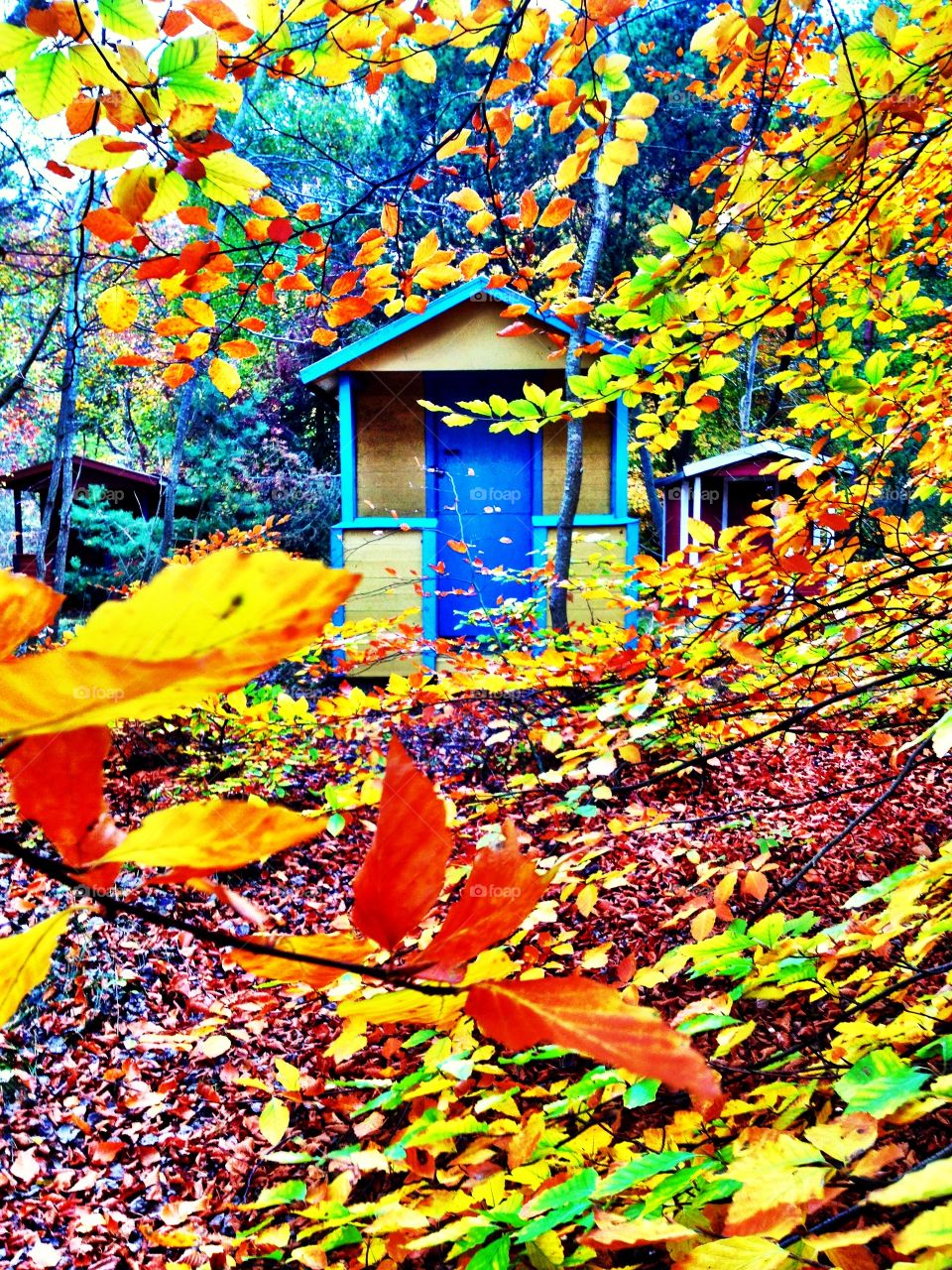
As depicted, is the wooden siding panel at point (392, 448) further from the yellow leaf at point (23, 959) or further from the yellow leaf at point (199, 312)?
the yellow leaf at point (23, 959)

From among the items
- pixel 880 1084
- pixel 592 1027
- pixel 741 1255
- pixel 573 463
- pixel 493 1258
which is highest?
pixel 573 463

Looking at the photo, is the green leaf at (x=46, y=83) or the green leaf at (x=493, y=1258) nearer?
the green leaf at (x=46, y=83)

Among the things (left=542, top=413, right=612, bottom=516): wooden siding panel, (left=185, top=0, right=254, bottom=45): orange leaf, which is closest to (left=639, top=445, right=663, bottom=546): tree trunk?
(left=542, top=413, right=612, bottom=516): wooden siding panel

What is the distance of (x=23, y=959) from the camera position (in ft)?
0.87

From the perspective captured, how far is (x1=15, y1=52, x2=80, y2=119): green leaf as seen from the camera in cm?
98

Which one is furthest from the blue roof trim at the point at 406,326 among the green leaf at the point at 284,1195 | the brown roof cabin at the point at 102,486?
the green leaf at the point at 284,1195

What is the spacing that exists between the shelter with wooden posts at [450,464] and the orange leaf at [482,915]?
7411mm

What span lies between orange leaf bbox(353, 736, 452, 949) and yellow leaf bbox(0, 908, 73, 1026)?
0.11 m

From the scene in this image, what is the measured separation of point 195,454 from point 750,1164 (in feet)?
48.4

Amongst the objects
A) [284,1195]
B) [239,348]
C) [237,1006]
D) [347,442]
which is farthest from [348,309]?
[347,442]

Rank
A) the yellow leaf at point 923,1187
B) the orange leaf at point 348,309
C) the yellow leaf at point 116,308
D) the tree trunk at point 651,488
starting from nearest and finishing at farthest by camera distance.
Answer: the yellow leaf at point 923,1187, the yellow leaf at point 116,308, the orange leaf at point 348,309, the tree trunk at point 651,488

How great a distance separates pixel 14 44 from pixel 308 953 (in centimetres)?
112

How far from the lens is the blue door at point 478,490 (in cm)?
893

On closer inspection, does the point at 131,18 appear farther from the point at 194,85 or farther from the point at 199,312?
the point at 199,312
